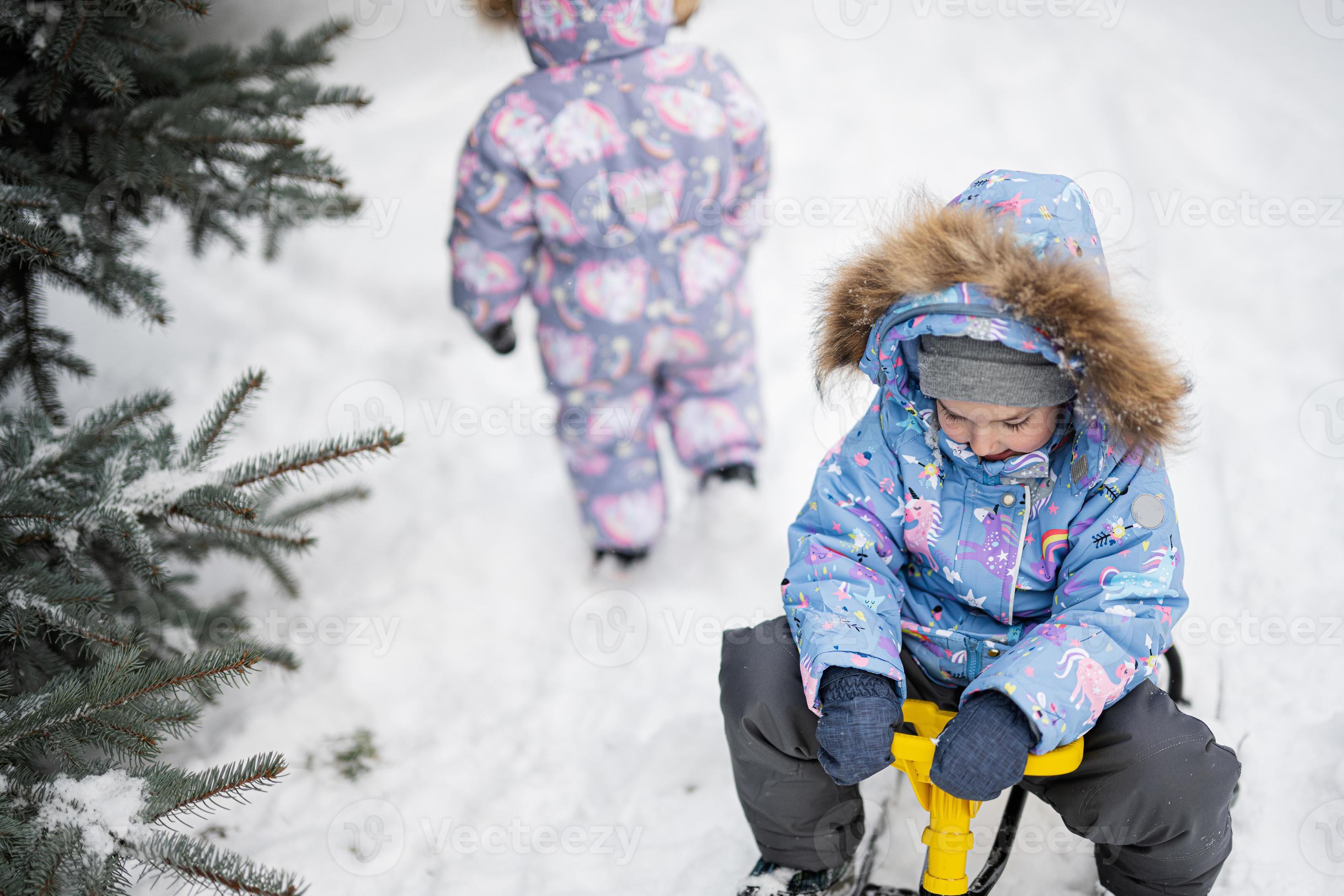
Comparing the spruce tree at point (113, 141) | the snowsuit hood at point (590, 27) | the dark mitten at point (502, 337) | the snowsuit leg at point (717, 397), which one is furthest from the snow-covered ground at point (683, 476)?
the spruce tree at point (113, 141)

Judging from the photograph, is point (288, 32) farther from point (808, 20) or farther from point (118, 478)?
point (118, 478)

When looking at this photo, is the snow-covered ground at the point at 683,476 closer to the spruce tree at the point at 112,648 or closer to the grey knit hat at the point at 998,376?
the grey knit hat at the point at 998,376

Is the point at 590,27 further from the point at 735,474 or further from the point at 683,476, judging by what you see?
the point at 683,476

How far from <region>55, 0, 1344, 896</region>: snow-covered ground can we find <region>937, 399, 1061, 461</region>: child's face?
24 centimetres

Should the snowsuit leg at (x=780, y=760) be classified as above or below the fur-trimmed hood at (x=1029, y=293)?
below

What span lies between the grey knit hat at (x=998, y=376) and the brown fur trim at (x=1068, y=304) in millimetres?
49

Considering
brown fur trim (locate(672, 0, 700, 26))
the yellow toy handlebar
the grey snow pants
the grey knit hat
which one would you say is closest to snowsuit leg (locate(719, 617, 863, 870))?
the grey snow pants

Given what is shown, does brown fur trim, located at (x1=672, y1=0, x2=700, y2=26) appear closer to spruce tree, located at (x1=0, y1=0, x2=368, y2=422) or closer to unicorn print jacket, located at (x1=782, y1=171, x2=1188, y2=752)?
spruce tree, located at (x1=0, y1=0, x2=368, y2=422)

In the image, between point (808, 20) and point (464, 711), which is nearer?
point (464, 711)

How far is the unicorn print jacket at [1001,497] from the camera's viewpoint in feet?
4.69

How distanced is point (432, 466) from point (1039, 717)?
2.49m

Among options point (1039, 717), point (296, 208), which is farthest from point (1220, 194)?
point (296, 208)

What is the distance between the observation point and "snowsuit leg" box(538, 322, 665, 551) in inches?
107

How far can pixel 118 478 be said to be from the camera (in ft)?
6.16
